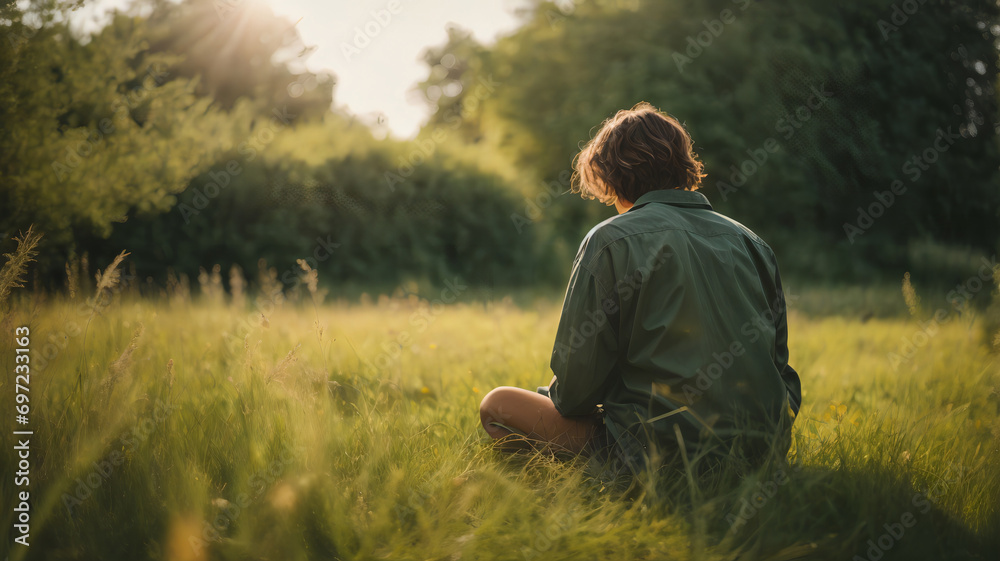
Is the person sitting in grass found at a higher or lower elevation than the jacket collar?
lower

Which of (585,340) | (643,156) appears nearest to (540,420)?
(585,340)

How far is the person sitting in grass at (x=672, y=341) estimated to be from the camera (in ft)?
7.04

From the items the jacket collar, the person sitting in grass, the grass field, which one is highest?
the jacket collar

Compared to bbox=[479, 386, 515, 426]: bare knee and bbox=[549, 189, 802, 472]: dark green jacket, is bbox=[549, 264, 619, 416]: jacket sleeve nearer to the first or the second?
bbox=[549, 189, 802, 472]: dark green jacket

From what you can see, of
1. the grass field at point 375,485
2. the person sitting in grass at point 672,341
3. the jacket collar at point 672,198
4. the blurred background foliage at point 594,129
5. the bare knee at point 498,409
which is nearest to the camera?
the grass field at point 375,485

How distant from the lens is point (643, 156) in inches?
97.1

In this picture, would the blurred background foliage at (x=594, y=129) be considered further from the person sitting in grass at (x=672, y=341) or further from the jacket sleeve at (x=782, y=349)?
the jacket sleeve at (x=782, y=349)

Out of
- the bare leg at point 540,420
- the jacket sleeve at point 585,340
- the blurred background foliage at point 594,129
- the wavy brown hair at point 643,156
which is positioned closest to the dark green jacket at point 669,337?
the jacket sleeve at point 585,340

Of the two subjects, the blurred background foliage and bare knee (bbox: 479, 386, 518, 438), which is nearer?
bare knee (bbox: 479, 386, 518, 438)

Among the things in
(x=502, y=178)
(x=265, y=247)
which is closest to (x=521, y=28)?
(x=502, y=178)

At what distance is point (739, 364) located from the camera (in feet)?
7.11

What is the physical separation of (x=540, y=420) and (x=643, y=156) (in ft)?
4.00

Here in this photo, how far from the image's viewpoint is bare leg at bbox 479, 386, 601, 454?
2459mm

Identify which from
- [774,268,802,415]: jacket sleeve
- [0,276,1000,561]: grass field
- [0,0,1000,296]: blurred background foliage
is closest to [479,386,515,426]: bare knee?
[0,276,1000,561]: grass field
